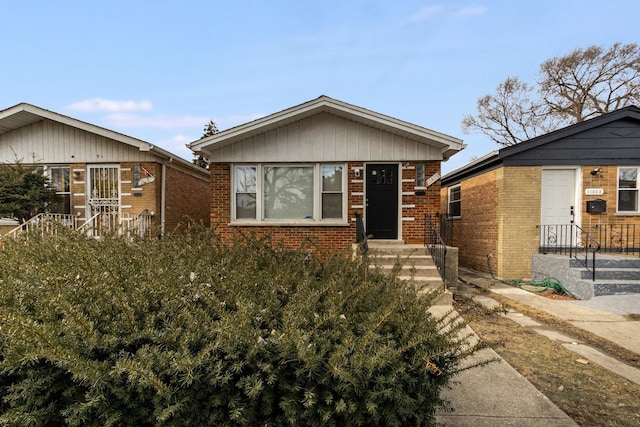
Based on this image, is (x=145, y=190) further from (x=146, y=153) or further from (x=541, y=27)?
(x=541, y=27)

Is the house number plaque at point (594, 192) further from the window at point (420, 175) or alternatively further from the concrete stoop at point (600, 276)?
the window at point (420, 175)

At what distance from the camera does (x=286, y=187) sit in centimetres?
812

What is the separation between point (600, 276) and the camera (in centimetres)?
666

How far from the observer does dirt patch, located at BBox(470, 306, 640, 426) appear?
8.35 ft

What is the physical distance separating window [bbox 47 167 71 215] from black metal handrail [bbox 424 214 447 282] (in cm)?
1033

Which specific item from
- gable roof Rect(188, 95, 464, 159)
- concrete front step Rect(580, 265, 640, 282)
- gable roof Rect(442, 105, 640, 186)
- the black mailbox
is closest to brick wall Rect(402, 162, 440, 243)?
gable roof Rect(188, 95, 464, 159)

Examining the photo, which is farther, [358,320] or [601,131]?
[601,131]

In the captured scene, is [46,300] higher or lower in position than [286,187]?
lower

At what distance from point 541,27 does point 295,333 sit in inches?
529

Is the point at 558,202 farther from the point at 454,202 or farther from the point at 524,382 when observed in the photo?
the point at 524,382

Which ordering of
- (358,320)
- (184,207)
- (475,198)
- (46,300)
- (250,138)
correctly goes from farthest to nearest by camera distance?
(184,207) < (475,198) < (250,138) < (358,320) < (46,300)

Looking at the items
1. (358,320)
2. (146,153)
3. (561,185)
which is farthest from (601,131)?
(146,153)

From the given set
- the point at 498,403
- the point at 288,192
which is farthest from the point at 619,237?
the point at 288,192

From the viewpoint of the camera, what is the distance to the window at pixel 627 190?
8336 mm
